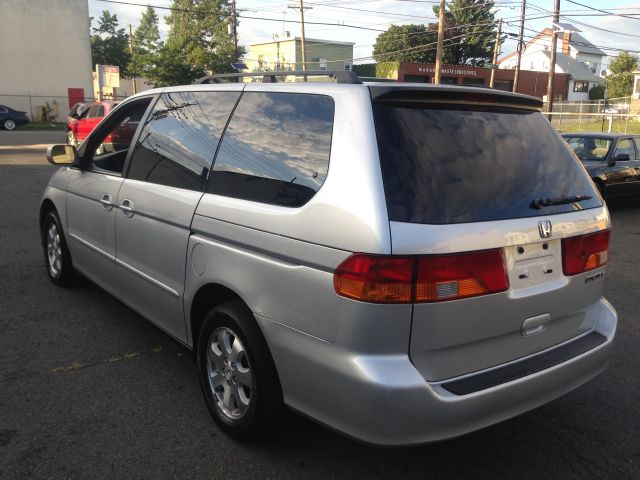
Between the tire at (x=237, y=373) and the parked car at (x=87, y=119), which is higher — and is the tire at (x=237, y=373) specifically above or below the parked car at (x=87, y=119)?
below

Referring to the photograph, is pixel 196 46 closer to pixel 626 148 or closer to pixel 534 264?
pixel 626 148

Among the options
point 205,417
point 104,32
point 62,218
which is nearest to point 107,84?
point 62,218

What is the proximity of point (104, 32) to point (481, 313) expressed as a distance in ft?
306

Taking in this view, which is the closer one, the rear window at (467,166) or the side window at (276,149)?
the rear window at (467,166)

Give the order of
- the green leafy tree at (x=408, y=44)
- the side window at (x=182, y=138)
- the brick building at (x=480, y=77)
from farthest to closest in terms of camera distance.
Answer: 1. the green leafy tree at (x=408, y=44)
2. the brick building at (x=480, y=77)
3. the side window at (x=182, y=138)

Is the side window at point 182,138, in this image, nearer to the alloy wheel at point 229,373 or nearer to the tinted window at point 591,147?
the alloy wheel at point 229,373

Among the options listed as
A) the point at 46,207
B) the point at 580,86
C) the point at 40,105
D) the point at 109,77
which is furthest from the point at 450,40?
the point at 46,207

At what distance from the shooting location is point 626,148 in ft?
36.1

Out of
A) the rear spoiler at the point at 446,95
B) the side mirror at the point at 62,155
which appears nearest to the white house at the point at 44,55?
the side mirror at the point at 62,155

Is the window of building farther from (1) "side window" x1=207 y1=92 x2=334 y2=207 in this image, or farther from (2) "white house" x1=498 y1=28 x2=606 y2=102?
(1) "side window" x1=207 y1=92 x2=334 y2=207

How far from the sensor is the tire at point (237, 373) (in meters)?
2.65

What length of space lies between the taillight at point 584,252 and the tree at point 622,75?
7724 centimetres

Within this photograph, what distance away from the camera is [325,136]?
99.9 inches

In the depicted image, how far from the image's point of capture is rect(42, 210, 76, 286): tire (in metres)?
5.04
